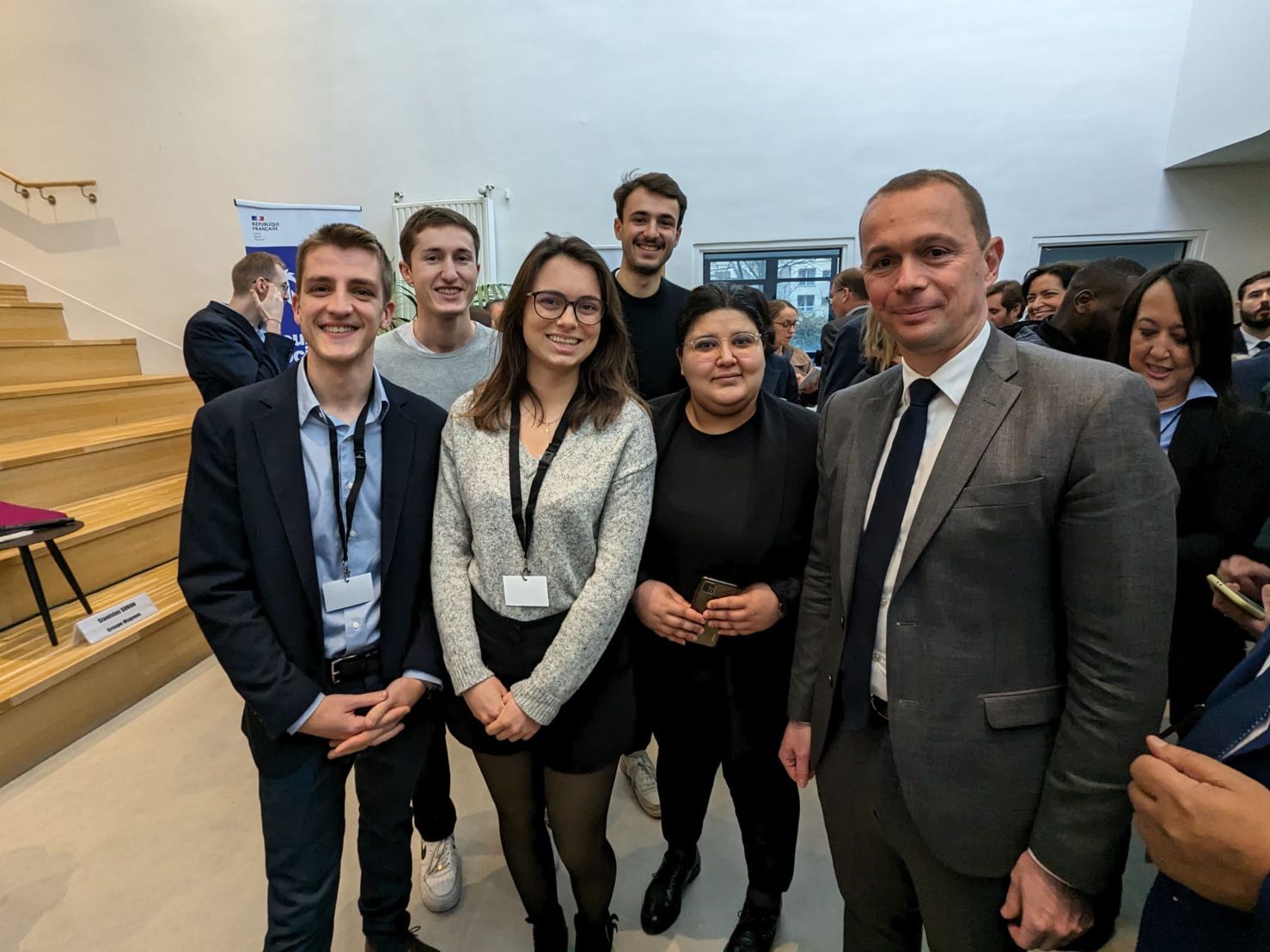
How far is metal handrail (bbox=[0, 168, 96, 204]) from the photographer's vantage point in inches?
216

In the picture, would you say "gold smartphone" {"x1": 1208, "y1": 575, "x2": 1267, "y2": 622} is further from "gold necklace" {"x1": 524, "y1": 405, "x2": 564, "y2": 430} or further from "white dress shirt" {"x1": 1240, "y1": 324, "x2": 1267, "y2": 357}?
"white dress shirt" {"x1": 1240, "y1": 324, "x2": 1267, "y2": 357}

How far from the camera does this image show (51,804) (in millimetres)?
2209

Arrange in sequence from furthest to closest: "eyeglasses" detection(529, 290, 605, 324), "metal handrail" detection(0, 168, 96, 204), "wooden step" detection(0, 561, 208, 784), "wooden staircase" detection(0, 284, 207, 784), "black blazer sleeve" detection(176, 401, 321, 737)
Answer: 1. "metal handrail" detection(0, 168, 96, 204)
2. "wooden staircase" detection(0, 284, 207, 784)
3. "wooden step" detection(0, 561, 208, 784)
4. "eyeglasses" detection(529, 290, 605, 324)
5. "black blazer sleeve" detection(176, 401, 321, 737)

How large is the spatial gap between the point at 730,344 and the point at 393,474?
83cm

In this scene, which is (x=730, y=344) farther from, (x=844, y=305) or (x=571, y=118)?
(x=571, y=118)

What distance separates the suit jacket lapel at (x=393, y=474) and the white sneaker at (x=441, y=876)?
44.4 inches

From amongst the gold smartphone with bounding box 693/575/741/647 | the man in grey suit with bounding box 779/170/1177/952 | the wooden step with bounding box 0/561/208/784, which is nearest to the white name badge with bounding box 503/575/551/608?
the gold smartphone with bounding box 693/575/741/647

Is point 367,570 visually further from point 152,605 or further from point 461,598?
point 152,605

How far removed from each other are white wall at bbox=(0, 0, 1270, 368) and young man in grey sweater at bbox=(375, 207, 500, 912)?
445 centimetres

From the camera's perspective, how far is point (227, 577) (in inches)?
47.1

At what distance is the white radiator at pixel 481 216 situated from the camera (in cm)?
587

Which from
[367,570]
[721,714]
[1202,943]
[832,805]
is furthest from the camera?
[721,714]

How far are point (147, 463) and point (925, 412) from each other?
Answer: 186 inches

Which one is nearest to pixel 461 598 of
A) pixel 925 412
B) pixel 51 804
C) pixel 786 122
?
pixel 925 412
